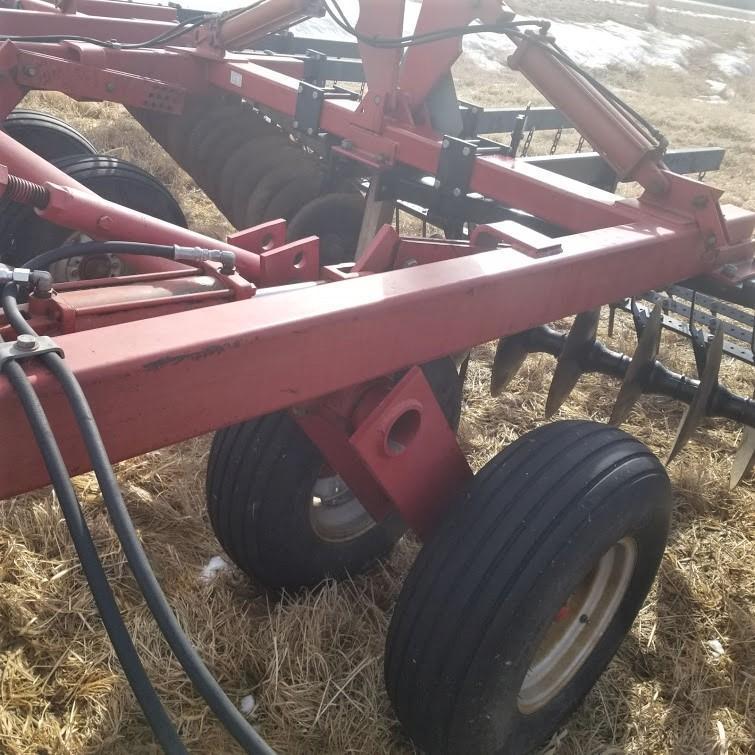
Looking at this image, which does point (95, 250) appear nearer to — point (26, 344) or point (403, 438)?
point (26, 344)

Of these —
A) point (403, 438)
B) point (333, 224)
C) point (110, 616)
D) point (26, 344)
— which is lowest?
point (333, 224)

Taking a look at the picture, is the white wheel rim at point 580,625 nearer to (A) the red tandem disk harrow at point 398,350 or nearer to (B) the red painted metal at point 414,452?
(A) the red tandem disk harrow at point 398,350

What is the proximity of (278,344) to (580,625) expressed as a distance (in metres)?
1.16

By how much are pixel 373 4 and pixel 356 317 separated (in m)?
1.93

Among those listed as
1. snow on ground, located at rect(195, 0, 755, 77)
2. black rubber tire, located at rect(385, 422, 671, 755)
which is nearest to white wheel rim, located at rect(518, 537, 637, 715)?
black rubber tire, located at rect(385, 422, 671, 755)

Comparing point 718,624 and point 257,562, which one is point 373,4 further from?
point 718,624

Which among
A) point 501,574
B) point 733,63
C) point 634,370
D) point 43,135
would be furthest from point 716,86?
point 501,574

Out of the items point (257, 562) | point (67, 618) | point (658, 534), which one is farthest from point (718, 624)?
point (67, 618)

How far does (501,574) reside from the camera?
55.4 inches

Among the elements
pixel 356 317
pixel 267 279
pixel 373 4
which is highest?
pixel 373 4

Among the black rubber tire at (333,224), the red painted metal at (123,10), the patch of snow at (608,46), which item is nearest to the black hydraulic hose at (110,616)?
the black rubber tire at (333,224)

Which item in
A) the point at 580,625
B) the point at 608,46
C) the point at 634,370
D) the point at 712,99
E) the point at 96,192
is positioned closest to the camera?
the point at 580,625

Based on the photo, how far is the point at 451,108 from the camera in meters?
2.79

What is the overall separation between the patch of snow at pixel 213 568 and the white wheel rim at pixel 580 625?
0.94 metres
